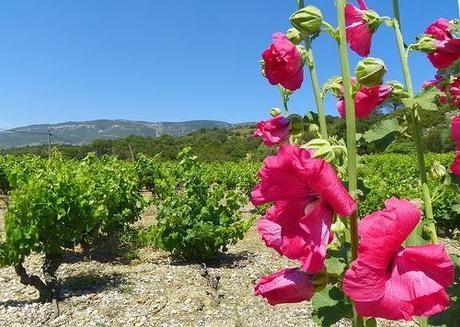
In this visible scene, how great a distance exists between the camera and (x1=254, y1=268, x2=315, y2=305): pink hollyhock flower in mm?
972

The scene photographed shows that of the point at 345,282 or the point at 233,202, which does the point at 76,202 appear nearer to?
the point at 233,202

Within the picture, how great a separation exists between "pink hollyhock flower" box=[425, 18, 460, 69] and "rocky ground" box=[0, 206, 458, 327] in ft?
11.7

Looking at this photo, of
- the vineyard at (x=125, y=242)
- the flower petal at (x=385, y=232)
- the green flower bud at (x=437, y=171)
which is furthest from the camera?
the vineyard at (x=125, y=242)

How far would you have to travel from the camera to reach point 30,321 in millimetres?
4723

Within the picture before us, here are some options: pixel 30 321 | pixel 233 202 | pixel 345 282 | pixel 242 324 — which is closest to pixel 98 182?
pixel 233 202

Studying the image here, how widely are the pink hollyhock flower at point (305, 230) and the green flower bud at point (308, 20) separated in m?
0.42

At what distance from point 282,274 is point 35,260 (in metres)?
6.75

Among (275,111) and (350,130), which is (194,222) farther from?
(350,130)

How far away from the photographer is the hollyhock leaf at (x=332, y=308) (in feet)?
3.48

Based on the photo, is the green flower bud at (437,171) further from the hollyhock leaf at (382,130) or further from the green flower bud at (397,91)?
the green flower bud at (397,91)

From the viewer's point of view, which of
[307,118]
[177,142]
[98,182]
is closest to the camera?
[307,118]

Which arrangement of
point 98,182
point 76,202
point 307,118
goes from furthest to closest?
point 98,182
point 76,202
point 307,118

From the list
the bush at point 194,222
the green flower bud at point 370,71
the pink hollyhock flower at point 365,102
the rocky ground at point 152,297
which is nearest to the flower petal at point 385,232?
the green flower bud at point 370,71

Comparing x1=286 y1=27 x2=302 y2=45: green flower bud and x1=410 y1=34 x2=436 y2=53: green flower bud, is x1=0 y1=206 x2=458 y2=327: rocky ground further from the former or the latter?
x1=286 y1=27 x2=302 y2=45: green flower bud
